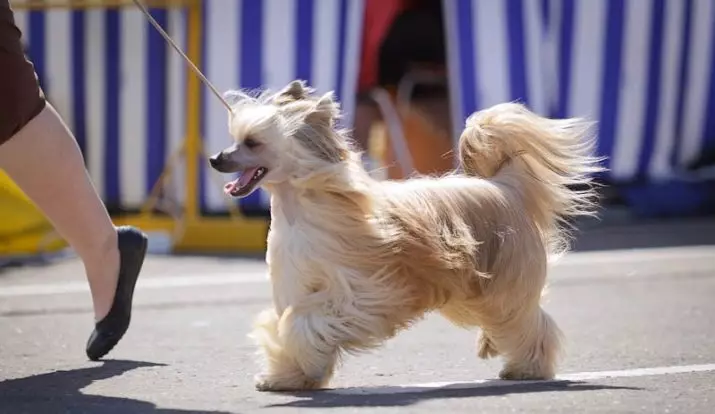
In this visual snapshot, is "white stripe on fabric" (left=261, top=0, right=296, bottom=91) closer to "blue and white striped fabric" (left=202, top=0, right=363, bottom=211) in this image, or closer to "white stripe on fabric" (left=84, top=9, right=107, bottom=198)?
"blue and white striped fabric" (left=202, top=0, right=363, bottom=211)

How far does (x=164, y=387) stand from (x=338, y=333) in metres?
0.67

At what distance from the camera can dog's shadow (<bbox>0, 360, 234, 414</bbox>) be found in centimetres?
452

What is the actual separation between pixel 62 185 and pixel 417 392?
1.48m

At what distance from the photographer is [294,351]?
4.63 meters

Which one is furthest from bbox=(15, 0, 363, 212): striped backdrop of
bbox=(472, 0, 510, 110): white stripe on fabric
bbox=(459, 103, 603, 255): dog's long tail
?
bbox=(459, 103, 603, 255): dog's long tail

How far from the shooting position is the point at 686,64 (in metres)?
11.2

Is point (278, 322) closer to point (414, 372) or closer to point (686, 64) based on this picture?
point (414, 372)

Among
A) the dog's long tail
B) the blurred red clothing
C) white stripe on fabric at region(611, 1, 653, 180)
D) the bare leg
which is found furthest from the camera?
white stripe on fabric at region(611, 1, 653, 180)

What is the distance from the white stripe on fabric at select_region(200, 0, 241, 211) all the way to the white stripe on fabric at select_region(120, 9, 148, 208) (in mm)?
543

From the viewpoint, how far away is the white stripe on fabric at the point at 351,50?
10273mm

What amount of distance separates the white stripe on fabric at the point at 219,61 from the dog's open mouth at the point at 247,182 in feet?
18.4

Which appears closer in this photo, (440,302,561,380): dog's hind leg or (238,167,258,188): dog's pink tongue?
(238,167,258,188): dog's pink tongue

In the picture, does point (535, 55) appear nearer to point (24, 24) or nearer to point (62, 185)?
point (24, 24)

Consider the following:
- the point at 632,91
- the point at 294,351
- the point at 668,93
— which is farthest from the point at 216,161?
the point at 668,93
